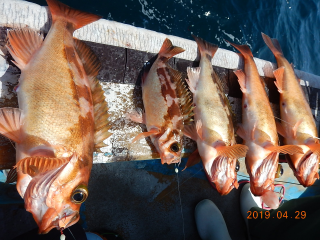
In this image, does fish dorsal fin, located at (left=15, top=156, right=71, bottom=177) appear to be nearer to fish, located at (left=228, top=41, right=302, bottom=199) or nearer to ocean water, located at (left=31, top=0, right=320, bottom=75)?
fish, located at (left=228, top=41, right=302, bottom=199)

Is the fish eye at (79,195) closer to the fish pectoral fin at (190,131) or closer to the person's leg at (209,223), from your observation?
the fish pectoral fin at (190,131)

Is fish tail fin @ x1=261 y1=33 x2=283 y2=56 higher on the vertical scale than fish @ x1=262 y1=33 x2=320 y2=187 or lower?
higher

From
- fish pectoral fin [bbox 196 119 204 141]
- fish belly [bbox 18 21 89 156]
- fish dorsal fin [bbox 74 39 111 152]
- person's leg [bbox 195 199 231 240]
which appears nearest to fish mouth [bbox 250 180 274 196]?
person's leg [bbox 195 199 231 240]

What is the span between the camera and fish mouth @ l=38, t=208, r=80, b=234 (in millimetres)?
1730

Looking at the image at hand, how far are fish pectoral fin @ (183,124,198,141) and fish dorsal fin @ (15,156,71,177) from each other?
1.68 meters

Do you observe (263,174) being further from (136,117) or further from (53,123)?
(53,123)

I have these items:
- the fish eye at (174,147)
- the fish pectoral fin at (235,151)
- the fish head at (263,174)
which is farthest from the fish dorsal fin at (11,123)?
the fish head at (263,174)

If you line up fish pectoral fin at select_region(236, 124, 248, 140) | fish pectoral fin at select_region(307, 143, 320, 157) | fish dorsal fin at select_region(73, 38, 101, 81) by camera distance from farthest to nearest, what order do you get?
fish pectoral fin at select_region(236, 124, 248, 140), fish pectoral fin at select_region(307, 143, 320, 157), fish dorsal fin at select_region(73, 38, 101, 81)

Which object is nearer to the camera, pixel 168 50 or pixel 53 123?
pixel 53 123

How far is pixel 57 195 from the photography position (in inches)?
70.0

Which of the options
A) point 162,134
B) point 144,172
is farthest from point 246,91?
point 144,172

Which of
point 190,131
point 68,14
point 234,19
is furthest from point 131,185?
point 234,19

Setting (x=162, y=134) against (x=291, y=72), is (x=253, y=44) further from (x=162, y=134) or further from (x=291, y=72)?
(x=162, y=134)

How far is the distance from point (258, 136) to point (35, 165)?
2.98 meters
